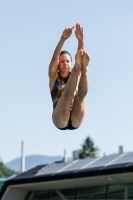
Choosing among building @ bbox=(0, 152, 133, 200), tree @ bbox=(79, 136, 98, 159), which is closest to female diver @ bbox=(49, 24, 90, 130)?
building @ bbox=(0, 152, 133, 200)

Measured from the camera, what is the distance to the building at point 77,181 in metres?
30.8

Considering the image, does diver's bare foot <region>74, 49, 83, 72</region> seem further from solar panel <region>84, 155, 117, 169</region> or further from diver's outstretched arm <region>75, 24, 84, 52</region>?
solar panel <region>84, 155, 117, 169</region>

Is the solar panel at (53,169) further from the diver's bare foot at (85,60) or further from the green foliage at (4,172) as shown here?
the green foliage at (4,172)

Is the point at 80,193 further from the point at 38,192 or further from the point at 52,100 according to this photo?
the point at 52,100

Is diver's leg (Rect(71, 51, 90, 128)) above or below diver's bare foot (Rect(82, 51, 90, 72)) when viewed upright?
below

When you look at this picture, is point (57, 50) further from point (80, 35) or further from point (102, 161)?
point (102, 161)

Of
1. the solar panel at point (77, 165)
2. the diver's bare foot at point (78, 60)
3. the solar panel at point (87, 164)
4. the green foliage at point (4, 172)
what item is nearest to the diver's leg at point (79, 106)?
the diver's bare foot at point (78, 60)

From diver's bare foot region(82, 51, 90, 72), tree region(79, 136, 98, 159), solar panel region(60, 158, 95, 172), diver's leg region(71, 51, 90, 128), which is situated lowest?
solar panel region(60, 158, 95, 172)

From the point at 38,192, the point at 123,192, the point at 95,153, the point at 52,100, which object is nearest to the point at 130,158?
the point at 123,192

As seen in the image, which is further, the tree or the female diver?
the tree

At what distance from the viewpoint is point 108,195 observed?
32156 millimetres

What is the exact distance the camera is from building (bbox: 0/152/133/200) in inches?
1214

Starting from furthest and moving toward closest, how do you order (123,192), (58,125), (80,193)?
(80,193) < (123,192) < (58,125)

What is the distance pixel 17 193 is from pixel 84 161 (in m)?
5.32
